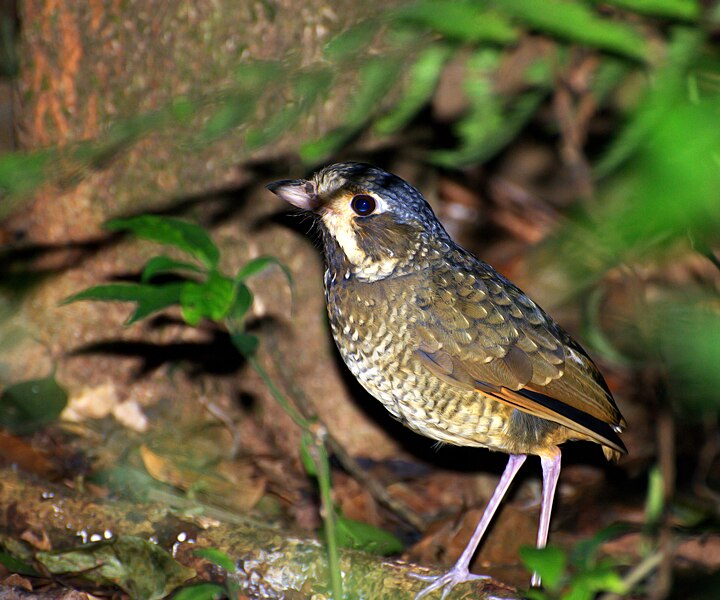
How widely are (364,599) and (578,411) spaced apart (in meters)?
1.02

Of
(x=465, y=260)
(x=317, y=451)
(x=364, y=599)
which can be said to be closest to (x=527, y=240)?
(x=465, y=260)

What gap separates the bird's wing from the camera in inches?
119

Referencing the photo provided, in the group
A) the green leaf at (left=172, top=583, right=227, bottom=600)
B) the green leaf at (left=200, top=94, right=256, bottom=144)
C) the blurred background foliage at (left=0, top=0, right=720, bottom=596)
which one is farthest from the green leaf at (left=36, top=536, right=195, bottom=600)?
the green leaf at (left=200, top=94, right=256, bottom=144)

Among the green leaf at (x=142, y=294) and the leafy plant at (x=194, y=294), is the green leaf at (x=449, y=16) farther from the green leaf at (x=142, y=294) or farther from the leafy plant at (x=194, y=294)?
the green leaf at (x=142, y=294)

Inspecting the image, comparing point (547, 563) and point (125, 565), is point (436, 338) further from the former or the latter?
point (547, 563)

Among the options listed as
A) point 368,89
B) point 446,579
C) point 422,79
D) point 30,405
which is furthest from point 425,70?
point 30,405

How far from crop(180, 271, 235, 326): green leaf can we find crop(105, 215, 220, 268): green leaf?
178mm

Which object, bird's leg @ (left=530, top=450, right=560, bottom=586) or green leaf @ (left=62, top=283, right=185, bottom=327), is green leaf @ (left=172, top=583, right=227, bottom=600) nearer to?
green leaf @ (left=62, top=283, right=185, bottom=327)

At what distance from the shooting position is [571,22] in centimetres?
143

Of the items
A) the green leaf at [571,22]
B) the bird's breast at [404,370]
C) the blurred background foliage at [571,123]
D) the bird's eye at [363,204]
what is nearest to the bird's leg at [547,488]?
the bird's breast at [404,370]

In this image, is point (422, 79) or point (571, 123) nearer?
point (422, 79)

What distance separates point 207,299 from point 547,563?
158 cm

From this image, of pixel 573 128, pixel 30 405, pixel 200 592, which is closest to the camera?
pixel 573 128

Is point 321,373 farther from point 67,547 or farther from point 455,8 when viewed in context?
point 455,8
